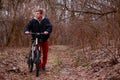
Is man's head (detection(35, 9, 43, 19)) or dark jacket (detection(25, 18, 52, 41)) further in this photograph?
dark jacket (detection(25, 18, 52, 41))

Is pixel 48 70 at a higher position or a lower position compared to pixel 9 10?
lower

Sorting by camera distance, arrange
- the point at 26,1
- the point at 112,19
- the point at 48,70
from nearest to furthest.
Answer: the point at 112,19, the point at 48,70, the point at 26,1

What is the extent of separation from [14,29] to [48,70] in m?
13.4

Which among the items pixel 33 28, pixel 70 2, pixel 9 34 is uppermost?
pixel 70 2

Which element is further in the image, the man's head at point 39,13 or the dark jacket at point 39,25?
the dark jacket at point 39,25

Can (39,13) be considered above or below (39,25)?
above

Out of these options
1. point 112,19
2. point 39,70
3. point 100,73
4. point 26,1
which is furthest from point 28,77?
point 26,1

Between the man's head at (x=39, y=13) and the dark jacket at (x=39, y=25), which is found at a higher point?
the man's head at (x=39, y=13)

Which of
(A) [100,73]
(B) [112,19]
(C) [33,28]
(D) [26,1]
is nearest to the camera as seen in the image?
(B) [112,19]

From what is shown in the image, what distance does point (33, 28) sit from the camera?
34.0 ft

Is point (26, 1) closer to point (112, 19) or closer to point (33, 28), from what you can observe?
point (33, 28)

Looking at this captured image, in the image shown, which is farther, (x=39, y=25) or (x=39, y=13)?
(x=39, y=25)

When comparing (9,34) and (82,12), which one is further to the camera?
(9,34)

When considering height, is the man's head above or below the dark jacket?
above
